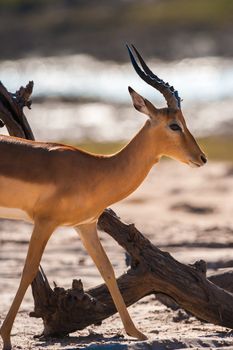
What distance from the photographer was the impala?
34.9ft

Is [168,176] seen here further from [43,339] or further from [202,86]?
[202,86]

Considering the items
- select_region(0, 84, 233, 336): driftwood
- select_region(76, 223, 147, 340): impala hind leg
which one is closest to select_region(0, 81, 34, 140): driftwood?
select_region(0, 84, 233, 336): driftwood

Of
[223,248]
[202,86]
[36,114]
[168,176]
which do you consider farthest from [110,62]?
[223,248]

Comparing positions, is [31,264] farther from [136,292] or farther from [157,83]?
[157,83]

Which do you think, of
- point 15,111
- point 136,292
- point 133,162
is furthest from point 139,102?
point 136,292

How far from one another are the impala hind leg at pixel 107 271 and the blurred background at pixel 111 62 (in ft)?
54.3

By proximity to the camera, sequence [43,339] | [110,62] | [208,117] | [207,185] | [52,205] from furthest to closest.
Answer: [110,62], [208,117], [207,185], [43,339], [52,205]

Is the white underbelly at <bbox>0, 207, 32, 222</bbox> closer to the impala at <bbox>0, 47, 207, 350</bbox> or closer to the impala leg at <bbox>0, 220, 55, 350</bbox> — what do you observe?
the impala at <bbox>0, 47, 207, 350</bbox>

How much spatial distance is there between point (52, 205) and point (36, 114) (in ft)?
88.3

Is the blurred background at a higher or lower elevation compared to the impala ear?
higher

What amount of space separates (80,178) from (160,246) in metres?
6.45

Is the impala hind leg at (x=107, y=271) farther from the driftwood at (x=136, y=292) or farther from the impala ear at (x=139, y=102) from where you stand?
the impala ear at (x=139, y=102)

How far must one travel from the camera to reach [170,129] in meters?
11.1

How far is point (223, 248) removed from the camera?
658 inches
